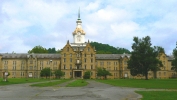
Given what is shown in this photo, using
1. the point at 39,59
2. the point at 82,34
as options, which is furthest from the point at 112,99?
the point at 82,34

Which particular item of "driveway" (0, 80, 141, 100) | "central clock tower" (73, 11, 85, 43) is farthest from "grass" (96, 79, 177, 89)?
"central clock tower" (73, 11, 85, 43)

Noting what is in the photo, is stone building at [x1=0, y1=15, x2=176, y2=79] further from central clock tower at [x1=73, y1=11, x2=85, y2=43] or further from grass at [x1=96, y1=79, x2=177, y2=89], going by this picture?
grass at [x1=96, y1=79, x2=177, y2=89]

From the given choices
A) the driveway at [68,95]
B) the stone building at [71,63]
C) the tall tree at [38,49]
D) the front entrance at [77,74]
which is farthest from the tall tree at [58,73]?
the driveway at [68,95]

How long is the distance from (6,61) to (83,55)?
125 feet

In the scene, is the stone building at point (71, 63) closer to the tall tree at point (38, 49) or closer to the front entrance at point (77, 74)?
the front entrance at point (77, 74)

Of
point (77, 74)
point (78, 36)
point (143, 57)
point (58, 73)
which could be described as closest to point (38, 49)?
point (78, 36)

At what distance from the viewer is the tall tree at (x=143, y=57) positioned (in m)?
98.5

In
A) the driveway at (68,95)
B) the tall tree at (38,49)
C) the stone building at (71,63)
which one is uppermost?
the tall tree at (38,49)

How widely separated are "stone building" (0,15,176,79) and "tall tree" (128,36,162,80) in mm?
18134

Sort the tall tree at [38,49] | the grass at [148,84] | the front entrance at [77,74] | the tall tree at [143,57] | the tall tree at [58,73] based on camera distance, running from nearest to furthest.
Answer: the grass at [148,84]
the tall tree at [143,57]
the tall tree at [58,73]
the front entrance at [77,74]
the tall tree at [38,49]

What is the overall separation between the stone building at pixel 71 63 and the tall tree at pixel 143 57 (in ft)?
59.5

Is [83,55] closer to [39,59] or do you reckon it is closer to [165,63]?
[39,59]

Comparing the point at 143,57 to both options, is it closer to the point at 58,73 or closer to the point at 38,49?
the point at 58,73

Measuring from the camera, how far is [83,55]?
123562 millimetres
